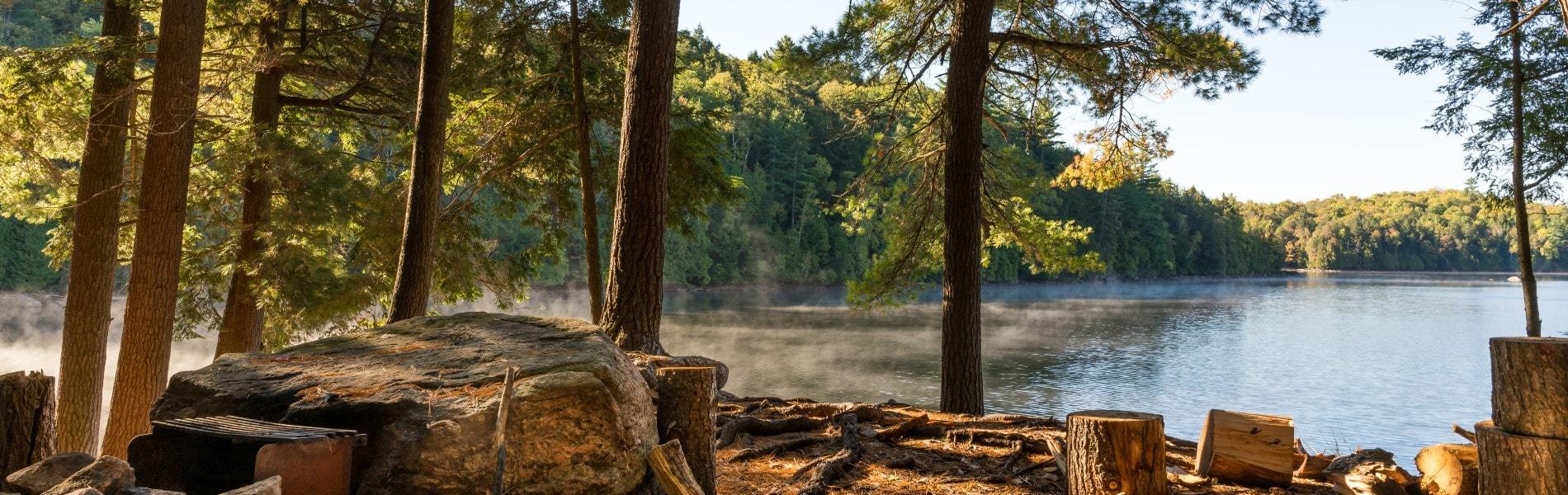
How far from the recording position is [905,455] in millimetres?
5133

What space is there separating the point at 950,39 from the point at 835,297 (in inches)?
1645

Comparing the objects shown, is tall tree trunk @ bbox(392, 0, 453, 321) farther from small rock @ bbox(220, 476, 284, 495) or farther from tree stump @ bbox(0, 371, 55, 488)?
small rock @ bbox(220, 476, 284, 495)

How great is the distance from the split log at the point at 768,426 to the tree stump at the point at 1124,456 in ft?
8.38

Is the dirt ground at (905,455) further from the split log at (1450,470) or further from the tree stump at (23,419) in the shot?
the tree stump at (23,419)

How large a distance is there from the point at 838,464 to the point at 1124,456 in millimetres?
1573

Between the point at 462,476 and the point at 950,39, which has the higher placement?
the point at 950,39

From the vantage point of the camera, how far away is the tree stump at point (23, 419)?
11.8ft

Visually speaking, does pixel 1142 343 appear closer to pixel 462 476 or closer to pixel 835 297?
pixel 835 297

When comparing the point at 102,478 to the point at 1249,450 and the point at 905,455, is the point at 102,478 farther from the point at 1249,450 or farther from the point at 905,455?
the point at 1249,450

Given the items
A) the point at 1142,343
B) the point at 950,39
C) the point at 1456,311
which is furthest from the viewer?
the point at 1456,311

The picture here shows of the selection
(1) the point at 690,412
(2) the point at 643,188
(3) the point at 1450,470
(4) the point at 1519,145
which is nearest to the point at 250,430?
(1) the point at 690,412

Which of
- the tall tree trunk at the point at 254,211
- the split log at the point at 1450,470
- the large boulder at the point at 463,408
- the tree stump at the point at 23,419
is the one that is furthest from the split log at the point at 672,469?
the tall tree trunk at the point at 254,211

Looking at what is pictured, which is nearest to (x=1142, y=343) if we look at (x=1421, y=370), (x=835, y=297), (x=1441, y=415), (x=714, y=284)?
(x=1421, y=370)

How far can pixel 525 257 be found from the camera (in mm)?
11570
